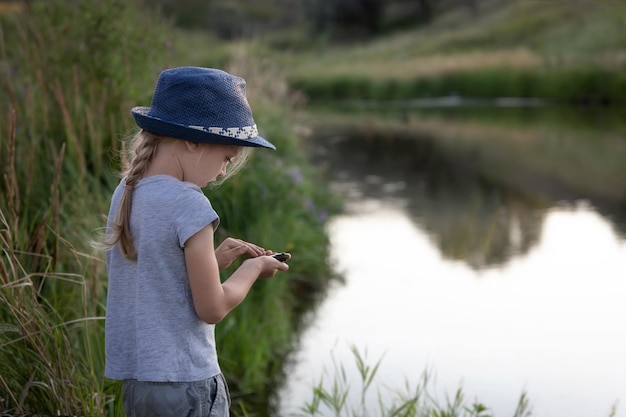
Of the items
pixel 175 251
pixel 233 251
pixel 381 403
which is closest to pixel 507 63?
pixel 381 403

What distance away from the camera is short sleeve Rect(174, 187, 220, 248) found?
7.15ft

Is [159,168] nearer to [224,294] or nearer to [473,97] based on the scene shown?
[224,294]

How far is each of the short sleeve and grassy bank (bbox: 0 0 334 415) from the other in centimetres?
68

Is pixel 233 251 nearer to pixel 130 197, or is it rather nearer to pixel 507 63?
pixel 130 197

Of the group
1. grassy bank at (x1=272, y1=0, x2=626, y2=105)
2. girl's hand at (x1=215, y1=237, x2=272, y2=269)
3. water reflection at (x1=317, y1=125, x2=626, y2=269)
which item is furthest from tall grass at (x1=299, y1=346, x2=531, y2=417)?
grassy bank at (x1=272, y1=0, x2=626, y2=105)

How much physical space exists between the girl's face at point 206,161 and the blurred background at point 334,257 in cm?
61

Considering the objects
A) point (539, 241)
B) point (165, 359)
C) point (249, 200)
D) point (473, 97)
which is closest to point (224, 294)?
point (165, 359)

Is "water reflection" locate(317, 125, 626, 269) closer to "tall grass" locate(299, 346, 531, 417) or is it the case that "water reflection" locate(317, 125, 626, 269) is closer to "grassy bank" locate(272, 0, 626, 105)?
"grassy bank" locate(272, 0, 626, 105)

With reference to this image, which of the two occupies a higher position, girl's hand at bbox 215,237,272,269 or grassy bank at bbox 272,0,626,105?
grassy bank at bbox 272,0,626,105

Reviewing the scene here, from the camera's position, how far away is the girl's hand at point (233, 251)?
Result: 242 cm

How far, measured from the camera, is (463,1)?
179ft

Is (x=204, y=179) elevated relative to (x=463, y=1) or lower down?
lower down

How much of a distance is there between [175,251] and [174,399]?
13.6 inches

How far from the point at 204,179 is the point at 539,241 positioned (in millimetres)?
5909
